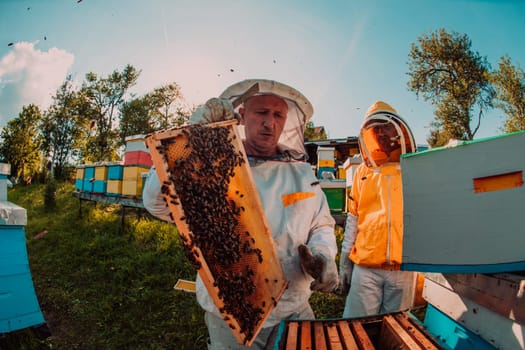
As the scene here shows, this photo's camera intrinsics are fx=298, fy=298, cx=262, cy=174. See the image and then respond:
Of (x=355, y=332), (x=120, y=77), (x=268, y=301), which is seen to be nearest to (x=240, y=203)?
(x=268, y=301)

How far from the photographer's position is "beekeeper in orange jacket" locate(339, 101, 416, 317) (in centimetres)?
277

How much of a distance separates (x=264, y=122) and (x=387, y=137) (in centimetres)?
154

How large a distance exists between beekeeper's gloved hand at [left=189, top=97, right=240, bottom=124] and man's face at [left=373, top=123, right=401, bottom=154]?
1.83 metres

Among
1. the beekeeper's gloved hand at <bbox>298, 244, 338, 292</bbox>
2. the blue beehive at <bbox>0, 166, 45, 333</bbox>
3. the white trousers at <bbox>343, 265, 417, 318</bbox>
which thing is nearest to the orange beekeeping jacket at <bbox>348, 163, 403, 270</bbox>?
the white trousers at <bbox>343, 265, 417, 318</bbox>

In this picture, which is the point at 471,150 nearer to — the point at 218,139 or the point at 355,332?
the point at 355,332

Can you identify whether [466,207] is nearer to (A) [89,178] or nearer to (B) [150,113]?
(A) [89,178]

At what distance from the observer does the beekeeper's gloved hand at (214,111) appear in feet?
6.24

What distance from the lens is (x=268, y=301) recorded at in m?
1.81

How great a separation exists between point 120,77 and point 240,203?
41.9 metres

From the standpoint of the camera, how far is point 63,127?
3362cm

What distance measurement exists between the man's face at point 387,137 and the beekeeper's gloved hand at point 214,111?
1.83 metres

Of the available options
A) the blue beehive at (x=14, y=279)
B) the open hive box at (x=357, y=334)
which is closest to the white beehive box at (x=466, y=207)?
the open hive box at (x=357, y=334)

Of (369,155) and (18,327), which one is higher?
(369,155)

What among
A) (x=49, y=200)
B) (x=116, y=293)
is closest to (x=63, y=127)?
(x=49, y=200)
